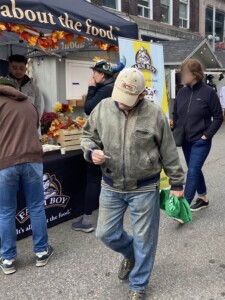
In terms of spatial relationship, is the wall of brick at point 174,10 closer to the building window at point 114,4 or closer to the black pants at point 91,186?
the building window at point 114,4

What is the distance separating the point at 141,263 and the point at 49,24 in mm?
2521

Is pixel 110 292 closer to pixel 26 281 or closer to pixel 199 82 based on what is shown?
pixel 26 281

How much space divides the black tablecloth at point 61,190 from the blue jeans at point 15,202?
0.54 m

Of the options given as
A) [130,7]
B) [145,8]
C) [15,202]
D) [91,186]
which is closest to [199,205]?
[91,186]

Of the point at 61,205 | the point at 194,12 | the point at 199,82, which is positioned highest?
the point at 194,12

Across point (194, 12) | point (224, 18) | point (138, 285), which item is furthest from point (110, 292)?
point (224, 18)

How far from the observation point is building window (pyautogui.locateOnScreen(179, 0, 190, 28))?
19.9m

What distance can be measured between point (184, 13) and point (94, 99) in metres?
18.2

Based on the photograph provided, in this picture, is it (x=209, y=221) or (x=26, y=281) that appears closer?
(x=26, y=281)

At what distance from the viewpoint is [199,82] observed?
13.7 feet

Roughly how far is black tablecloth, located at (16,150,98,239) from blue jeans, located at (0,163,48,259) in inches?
21.2

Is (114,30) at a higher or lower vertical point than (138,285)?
higher

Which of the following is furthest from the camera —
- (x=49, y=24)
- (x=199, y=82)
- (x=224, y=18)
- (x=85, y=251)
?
(x=224, y=18)

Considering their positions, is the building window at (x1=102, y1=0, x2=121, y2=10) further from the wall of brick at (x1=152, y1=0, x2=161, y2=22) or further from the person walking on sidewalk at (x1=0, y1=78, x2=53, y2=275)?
the person walking on sidewalk at (x1=0, y1=78, x2=53, y2=275)
